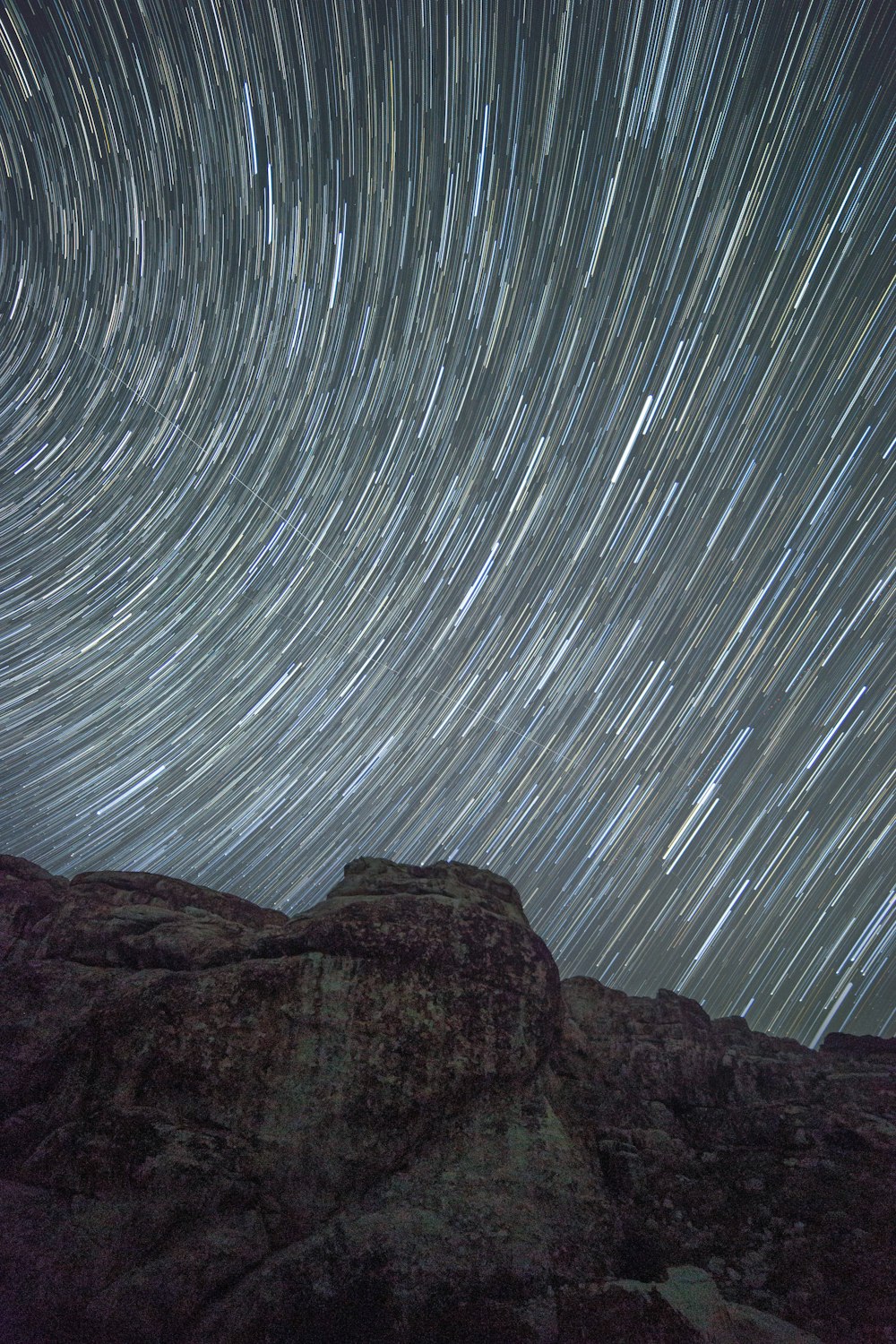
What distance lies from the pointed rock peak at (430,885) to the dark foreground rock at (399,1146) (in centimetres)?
10

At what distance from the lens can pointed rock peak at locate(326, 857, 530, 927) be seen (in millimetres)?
11281

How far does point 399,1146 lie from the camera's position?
Result: 855 cm

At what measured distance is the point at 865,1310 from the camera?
23.0 ft

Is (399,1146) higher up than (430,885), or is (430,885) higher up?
(430,885)

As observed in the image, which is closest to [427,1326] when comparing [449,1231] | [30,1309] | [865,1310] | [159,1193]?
[449,1231]

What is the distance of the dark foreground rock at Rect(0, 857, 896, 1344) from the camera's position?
6.95 m

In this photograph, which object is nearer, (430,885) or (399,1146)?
(399,1146)

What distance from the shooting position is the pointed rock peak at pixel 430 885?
1128cm

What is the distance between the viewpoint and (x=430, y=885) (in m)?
11.6

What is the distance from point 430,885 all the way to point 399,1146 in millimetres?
3763

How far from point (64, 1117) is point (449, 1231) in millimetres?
4657

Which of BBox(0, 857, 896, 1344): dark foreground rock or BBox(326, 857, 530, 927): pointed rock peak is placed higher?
BBox(326, 857, 530, 927): pointed rock peak

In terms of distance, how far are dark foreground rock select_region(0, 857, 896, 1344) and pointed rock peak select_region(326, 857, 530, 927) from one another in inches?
4.0

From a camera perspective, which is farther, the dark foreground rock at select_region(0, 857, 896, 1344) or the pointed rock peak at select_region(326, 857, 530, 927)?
the pointed rock peak at select_region(326, 857, 530, 927)
